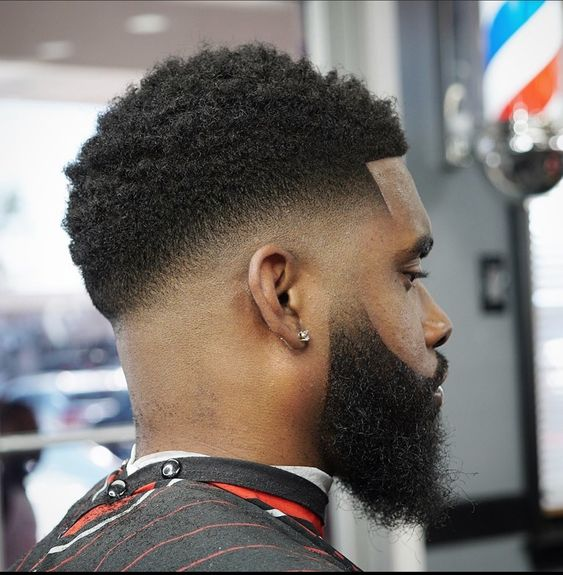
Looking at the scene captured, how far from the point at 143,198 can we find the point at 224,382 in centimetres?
21

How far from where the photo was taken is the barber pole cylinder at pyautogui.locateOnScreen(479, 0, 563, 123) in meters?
2.14

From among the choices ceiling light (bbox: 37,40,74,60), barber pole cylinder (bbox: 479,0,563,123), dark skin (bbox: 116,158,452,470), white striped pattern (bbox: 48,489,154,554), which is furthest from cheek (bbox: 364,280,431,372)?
ceiling light (bbox: 37,40,74,60)

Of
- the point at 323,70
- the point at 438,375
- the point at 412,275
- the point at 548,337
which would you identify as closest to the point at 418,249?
the point at 412,275

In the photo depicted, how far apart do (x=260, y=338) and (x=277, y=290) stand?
0.17ft

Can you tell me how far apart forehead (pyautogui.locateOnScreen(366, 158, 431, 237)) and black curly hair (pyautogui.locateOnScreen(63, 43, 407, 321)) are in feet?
0.04

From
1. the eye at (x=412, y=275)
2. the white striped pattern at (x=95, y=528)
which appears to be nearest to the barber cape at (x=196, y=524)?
the white striped pattern at (x=95, y=528)

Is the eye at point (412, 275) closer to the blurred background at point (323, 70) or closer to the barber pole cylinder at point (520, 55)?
the blurred background at point (323, 70)

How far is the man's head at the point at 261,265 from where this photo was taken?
0.79m

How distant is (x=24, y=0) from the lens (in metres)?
2.12

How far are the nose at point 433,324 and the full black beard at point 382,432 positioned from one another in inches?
1.5

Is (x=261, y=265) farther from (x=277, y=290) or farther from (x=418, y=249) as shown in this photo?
(x=418, y=249)

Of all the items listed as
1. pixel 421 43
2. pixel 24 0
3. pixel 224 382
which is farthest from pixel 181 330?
pixel 421 43

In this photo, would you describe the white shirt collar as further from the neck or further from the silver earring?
the silver earring

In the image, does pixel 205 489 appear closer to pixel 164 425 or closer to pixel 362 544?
pixel 164 425
